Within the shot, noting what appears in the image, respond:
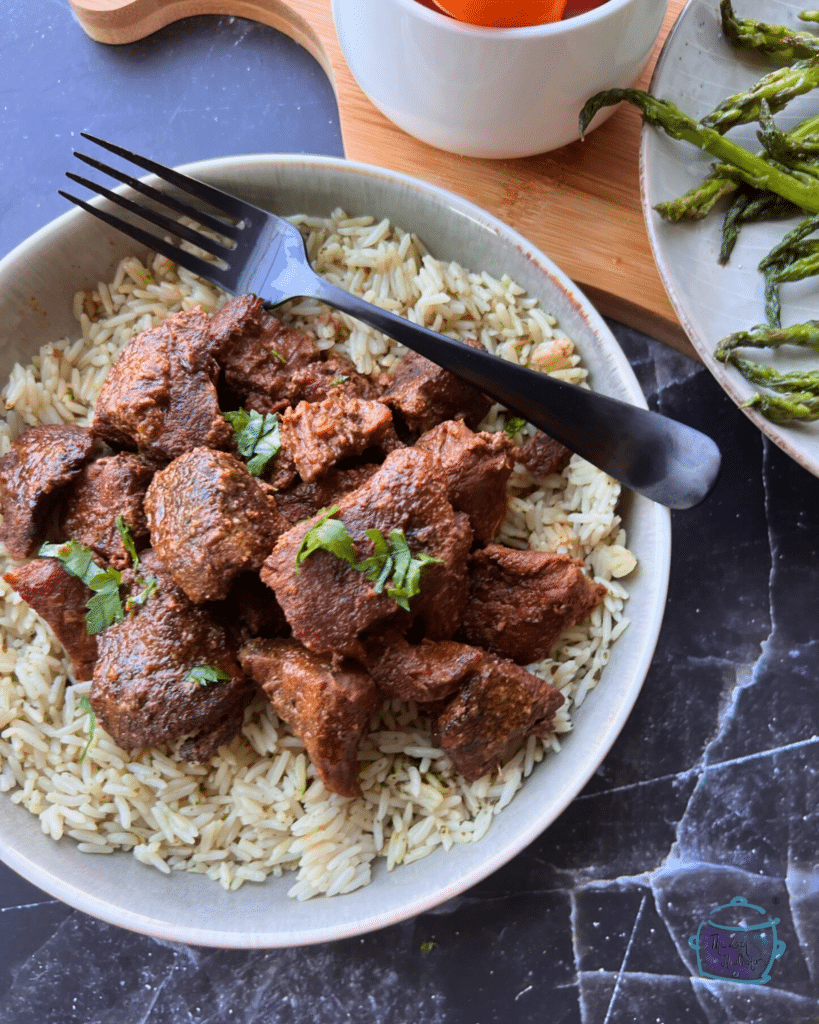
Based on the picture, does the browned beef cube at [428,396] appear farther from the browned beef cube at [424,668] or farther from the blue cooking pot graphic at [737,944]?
the blue cooking pot graphic at [737,944]

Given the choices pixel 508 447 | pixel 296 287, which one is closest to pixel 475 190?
pixel 296 287

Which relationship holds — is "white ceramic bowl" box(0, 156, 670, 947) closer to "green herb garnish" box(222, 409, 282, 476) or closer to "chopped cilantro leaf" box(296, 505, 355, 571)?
"green herb garnish" box(222, 409, 282, 476)

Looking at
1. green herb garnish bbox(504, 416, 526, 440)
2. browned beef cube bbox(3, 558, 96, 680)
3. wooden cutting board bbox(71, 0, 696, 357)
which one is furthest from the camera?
wooden cutting board bbox(71, 0, 696, 357)

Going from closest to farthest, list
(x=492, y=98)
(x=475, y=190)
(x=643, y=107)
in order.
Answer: (x=492, y=98), (x=643, y=107), (x=475, y=190)

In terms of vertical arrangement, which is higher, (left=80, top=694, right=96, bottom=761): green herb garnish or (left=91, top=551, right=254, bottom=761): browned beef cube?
(left=91, top=551, right=254, bottom=761): browned beef cube

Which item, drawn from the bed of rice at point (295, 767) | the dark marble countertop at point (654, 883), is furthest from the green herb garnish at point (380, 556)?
the dark marble countertop at point (654, 883)

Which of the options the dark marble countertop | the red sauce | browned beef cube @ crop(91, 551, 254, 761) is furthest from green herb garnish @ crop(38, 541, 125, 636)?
the red sauce

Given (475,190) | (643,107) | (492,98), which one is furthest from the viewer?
(475,190)

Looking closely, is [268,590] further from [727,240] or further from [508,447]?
[727,240]
